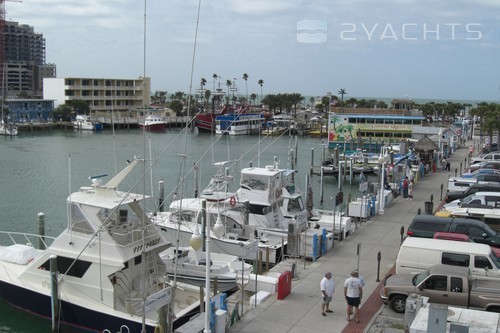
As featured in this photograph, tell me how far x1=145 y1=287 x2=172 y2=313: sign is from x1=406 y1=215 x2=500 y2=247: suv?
11.2m

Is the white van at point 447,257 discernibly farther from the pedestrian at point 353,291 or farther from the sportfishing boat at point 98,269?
the sportfishing boat at point 98,269

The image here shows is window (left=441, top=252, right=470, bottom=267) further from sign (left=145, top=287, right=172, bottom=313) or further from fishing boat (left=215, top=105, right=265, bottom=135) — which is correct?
fishing boat (left=215, top=105, right=265, bottom=135)

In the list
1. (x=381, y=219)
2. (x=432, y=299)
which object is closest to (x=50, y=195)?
(x=381, y=219)

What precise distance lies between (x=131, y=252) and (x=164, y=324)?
2929mm

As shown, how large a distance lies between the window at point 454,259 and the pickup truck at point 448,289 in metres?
1.13

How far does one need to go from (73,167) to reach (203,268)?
148ft

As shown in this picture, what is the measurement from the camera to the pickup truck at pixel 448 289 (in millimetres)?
13469

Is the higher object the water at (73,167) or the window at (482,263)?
the window at (482,263)

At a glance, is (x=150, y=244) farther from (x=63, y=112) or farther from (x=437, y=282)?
(x=63, y=112)

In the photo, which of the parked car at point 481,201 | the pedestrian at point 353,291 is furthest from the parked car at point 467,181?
the pedestrian at point 353,291

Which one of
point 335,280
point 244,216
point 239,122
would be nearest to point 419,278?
→ point 335,280

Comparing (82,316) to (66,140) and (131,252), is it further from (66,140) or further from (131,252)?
(66,140)

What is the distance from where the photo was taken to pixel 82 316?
15625 millimetres

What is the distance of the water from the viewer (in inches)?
1213
